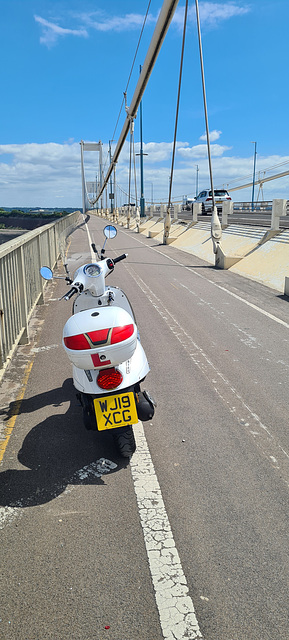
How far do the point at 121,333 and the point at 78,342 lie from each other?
320 mm

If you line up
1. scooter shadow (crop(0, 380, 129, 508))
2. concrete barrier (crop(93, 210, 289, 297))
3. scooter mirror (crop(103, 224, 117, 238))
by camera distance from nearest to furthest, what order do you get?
scooter shadow (crop(0, 380, 129, 508)), scooter mirror (crop(103, 224, 117, 238)), concrete barrier (crop(93, 210, 289, 297))

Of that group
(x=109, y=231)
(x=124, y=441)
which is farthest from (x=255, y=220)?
(x=124, y=441)

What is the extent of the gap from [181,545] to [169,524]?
0.20 metres

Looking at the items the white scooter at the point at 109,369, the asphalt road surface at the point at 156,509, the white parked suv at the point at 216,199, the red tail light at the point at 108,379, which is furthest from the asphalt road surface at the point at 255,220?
the red tail light at the point at 108,379

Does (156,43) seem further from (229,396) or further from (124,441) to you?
(124,441)

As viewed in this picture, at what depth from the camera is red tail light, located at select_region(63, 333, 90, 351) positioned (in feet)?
11.2

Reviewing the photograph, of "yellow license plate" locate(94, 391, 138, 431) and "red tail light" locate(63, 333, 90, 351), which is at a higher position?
"red tail light" locate(63, 333, 90, 351)

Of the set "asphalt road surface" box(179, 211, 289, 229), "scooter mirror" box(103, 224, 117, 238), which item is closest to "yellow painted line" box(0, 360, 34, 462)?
"scooter mirror" box(103, 224, 117, 238)

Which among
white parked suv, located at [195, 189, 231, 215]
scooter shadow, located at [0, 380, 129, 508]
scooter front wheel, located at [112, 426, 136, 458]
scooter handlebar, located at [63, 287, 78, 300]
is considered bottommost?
scooter shadow, located at [0, 380, 129, 508]

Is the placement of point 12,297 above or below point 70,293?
Answer: below

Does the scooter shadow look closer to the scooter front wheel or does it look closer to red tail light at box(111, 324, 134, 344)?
the scooter front wheel

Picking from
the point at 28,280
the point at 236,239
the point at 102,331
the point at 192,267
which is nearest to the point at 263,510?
the point at 102,331

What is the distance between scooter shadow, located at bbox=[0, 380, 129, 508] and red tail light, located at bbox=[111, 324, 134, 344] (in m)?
1.04

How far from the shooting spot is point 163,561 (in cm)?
271
